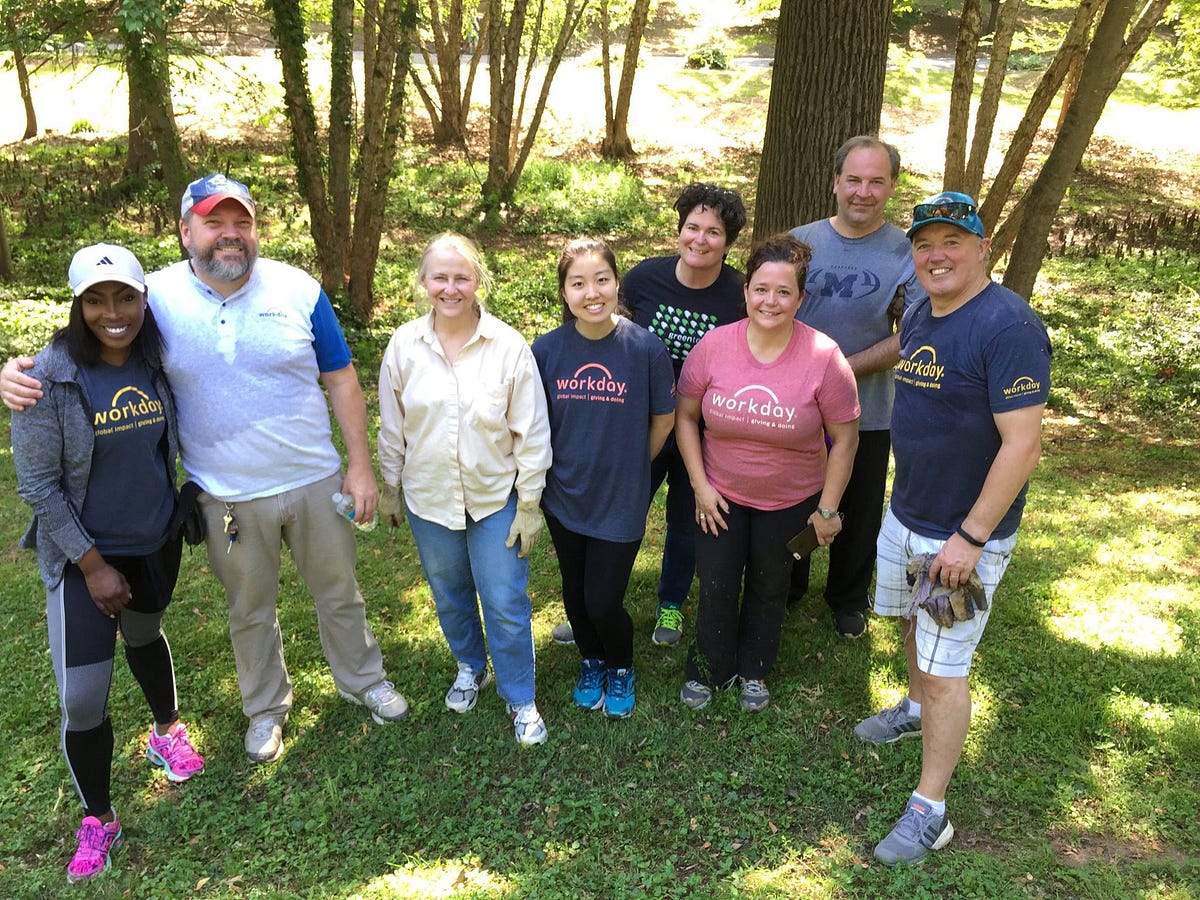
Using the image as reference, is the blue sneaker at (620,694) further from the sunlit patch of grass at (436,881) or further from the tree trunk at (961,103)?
the tree trunk at (961,103)

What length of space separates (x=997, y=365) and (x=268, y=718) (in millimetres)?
3135

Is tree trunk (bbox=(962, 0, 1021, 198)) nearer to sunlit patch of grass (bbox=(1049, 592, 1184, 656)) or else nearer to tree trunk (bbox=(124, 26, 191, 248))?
sunlit patch of grass (bbox=(1049, 592, 1184, 656))

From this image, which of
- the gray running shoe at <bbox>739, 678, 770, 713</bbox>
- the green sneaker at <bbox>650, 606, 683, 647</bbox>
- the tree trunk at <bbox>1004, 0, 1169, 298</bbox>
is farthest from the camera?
the tree trunk at <bbox>1004, 0, 1169, 298</bbox>

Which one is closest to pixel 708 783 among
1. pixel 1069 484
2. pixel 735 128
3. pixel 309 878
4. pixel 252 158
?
pixel 309 878

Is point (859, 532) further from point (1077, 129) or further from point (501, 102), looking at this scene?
point (501, 102)

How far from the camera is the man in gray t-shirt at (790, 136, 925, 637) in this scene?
3.69m

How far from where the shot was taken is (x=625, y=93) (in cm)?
1884

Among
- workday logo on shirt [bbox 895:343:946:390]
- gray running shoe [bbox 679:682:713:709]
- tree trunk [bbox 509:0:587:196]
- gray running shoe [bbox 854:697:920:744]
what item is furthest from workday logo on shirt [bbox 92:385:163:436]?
tree trunk [bbox 509:0:587:196]

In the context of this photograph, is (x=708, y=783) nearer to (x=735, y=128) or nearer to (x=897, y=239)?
(x=897, y=239)

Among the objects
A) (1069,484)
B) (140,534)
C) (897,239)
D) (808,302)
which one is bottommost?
(1069,484)

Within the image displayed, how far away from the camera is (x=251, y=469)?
3.25 meters

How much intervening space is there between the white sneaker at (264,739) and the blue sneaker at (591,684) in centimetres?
127

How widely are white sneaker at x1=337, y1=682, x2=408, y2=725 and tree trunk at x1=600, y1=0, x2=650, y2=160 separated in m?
17.2

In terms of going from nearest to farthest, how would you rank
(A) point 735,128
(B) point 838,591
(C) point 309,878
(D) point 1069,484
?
(C) point 309,878 → (B) point 838,591 → (D) point 1069,484 → (A) point 735,128
